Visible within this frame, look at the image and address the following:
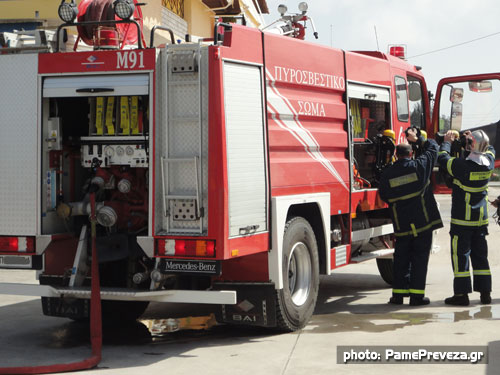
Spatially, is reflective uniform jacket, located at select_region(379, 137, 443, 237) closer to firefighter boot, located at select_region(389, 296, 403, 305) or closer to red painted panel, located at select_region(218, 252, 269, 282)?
firefighter boot, located at select_region(389, 296, 403, 305)

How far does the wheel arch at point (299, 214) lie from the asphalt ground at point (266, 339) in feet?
2.09

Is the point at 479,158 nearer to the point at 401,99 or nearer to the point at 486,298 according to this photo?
the point at 486,298

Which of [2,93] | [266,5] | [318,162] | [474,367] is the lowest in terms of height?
[474,367]

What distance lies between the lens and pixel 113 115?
7742mm

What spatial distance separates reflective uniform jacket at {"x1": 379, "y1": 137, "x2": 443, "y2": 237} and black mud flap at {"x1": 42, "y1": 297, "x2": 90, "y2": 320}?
376 cm

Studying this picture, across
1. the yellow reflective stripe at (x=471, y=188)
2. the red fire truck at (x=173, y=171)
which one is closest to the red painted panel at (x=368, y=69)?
the red fire truck at (x=173, y=171)

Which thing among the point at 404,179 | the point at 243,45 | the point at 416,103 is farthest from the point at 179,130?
the point at 416,103

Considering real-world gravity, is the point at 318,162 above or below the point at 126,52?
below

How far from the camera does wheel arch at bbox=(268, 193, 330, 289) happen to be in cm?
751

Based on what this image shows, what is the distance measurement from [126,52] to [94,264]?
5.91 feet

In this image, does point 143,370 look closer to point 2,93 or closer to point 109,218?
point 109,218

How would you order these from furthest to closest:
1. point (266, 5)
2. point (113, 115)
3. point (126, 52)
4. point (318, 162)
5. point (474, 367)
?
1. point (266, 5)
2. point (318, 162)
3. point (113, 115)
4. point (126, 52)
5. point (474, 367)

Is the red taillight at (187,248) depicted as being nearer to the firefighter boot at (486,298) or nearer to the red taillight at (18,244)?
the red taillight at (18,244)

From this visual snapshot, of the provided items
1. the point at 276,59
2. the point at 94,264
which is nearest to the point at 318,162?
the point at 276,59
